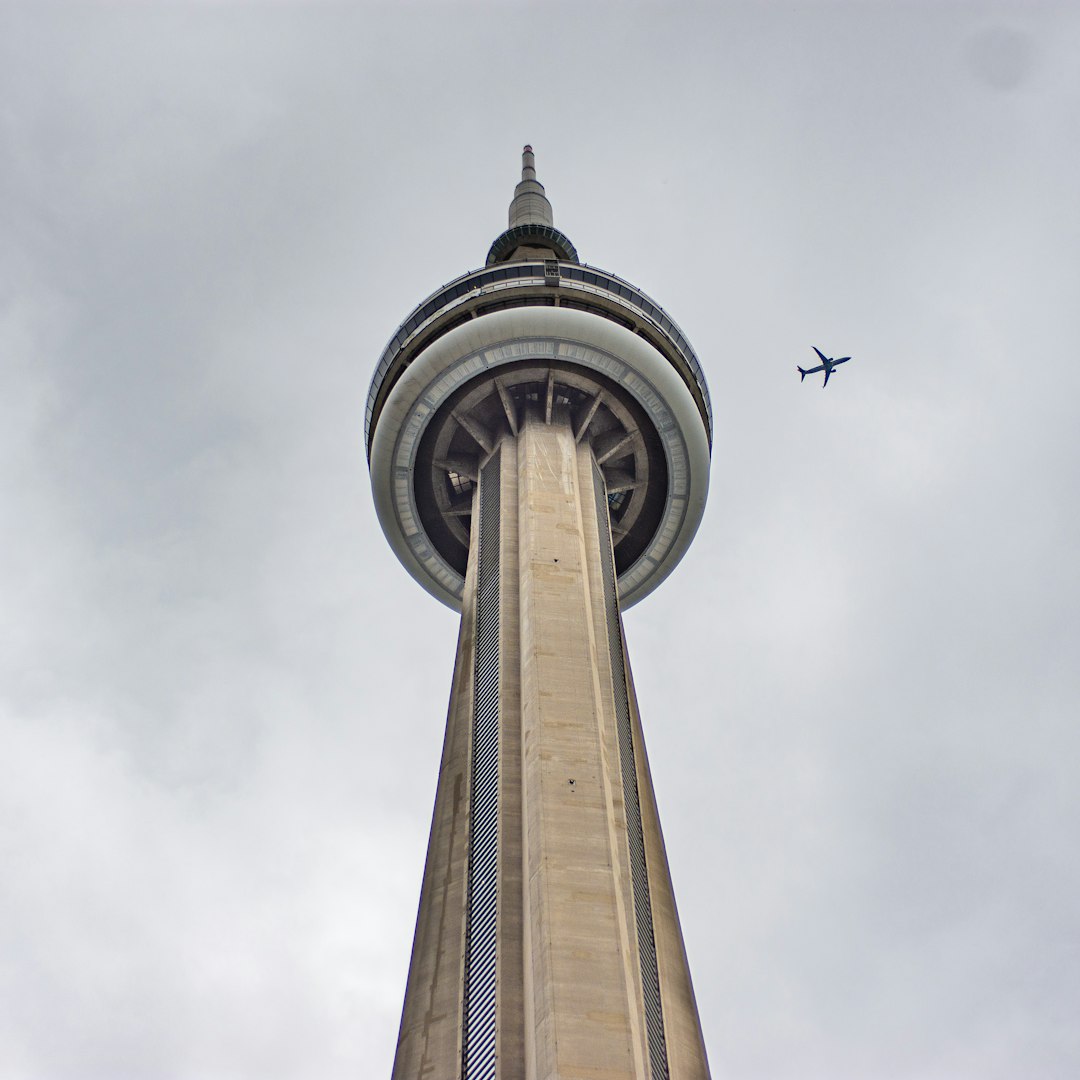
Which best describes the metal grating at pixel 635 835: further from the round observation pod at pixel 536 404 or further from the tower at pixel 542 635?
the round observation pod at pixel 536 404

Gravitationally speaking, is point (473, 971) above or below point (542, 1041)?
above

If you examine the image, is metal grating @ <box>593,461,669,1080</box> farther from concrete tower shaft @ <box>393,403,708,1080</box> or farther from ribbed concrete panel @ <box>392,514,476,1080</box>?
ribbed concrete panel @ <box>392,514,476,1080</box>

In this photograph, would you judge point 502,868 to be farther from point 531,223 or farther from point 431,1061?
point 531,223

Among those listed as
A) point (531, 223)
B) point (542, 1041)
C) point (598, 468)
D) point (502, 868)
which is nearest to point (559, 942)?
point (542, 1041)

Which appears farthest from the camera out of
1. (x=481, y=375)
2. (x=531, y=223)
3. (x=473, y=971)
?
(x=531, y=223)

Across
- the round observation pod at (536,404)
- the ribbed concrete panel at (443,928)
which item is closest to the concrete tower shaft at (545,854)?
the ribbed concrete panel at (443,928)

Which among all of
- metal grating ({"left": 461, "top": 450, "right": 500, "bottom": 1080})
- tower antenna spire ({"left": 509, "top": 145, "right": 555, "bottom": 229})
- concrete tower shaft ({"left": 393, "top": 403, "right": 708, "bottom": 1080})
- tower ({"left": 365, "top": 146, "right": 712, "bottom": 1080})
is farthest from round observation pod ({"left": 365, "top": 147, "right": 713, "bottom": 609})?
tower antenna spire ({"left": 509, "top": 145, "right": 555, "bottom": 229})
